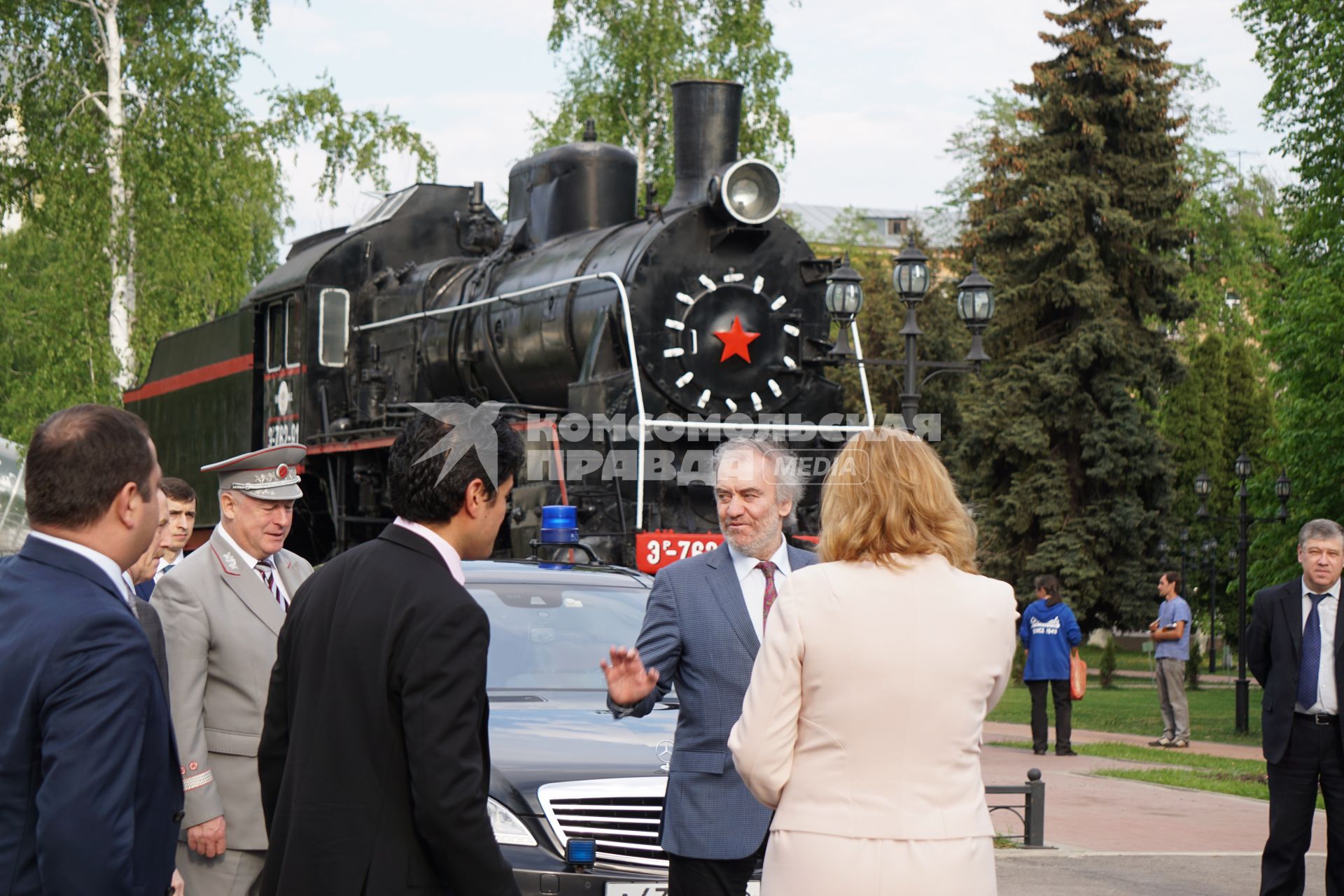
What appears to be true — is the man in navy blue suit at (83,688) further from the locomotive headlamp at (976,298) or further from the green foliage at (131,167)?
the green foliage at (131,167)

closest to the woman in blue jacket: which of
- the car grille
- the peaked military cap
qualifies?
the car grille

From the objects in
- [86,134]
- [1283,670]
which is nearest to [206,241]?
[86,134]

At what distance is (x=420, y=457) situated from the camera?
3.63m

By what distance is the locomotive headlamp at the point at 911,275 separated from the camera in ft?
50.4

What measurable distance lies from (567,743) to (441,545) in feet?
8.71

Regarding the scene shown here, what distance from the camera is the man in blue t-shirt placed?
1798 centimetres

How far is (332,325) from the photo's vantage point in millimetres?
16422

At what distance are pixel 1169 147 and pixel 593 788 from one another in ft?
126

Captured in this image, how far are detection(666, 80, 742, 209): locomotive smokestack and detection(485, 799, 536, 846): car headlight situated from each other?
28.0ft

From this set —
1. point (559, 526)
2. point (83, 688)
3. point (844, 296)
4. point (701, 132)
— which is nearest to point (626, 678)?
point (83, 688)

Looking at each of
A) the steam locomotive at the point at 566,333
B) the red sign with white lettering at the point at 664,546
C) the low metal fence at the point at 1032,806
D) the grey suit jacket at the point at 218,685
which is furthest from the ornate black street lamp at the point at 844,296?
the grey suit jacket at the point at 218,685

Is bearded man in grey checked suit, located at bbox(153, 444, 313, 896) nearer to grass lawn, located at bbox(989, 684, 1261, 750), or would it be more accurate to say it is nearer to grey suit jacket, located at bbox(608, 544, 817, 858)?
grey suit jacket, located at bbox(608, 544, 817, 858)

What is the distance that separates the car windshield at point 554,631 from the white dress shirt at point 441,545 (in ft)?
10.5

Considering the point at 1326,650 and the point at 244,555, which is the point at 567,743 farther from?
the point at 1326,650
